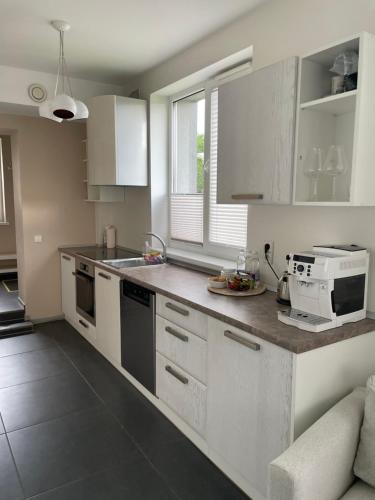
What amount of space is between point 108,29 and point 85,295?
Result: 2.33m

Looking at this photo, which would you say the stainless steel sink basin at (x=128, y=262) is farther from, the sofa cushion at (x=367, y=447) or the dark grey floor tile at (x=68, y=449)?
the sofa cushion at (x=367, y=447)

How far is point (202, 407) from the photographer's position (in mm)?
2193

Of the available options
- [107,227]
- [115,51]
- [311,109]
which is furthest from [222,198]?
[107,227]

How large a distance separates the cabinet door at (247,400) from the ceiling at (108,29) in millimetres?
1971

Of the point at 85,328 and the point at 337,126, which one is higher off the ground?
the point at 337,126

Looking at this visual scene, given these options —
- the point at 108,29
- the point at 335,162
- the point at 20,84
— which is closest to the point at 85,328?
the point at 20,84

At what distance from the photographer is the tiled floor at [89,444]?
1983 millimetres

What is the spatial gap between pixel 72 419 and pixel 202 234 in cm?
180

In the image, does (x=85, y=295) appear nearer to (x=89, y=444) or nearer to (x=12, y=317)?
(x=12, y=317)

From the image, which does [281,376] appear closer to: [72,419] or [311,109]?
[311,109]

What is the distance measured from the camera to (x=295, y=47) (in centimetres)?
221

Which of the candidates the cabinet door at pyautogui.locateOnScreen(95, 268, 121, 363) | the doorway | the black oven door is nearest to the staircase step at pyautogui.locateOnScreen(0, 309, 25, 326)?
the black oven door

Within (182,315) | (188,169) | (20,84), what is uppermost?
(20,84)

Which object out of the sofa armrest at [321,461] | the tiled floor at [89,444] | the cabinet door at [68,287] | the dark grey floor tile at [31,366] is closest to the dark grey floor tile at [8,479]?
the tiled floor at [89,444]
